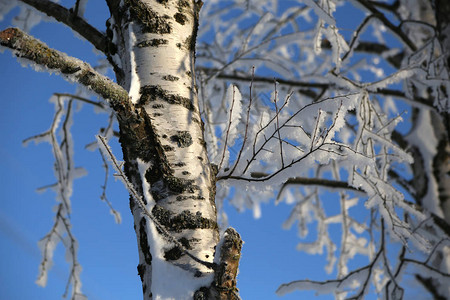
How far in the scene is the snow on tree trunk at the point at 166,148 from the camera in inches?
32.0

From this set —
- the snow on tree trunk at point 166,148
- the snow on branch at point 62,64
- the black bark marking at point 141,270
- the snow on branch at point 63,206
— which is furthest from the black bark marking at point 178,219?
the snow on branch at point 63,206

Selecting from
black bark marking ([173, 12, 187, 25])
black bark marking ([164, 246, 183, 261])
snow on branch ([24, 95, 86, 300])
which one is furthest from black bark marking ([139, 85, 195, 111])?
snow on branch ([24, 95, 86, 300])

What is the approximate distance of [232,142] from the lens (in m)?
1.06

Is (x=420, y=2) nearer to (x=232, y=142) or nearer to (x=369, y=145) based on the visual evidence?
(x=369, y=145)

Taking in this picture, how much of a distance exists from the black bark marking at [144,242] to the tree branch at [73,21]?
57 centimetres

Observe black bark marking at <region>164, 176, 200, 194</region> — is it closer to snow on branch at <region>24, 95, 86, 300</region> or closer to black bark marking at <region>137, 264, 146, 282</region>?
black bark marking at <region>137, 264, 146, 282</region>

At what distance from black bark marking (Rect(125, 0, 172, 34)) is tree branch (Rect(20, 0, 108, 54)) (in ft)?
0.52

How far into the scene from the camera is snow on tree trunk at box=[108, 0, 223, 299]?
812 millimetres

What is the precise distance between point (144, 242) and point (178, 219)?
0.33 ft

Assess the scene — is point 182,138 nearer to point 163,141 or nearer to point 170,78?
point 163,141

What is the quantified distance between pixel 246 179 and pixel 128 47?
48cm

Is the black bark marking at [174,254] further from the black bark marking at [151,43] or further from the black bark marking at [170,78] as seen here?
the black bark marking at [151,43]

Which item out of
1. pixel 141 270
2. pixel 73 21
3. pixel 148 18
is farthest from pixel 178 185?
pixel 73 21

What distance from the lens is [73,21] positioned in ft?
3.91
